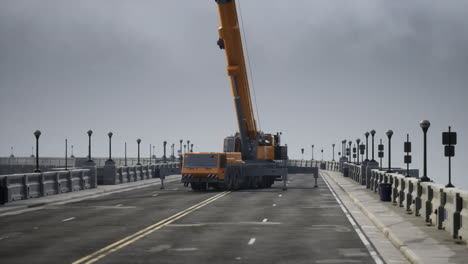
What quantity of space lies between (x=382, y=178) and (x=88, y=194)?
693 inches

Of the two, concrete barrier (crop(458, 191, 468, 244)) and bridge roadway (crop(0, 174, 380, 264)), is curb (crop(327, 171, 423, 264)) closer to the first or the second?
bridge roadway (crop(0, 174, 380, 264))

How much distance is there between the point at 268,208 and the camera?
38656mm

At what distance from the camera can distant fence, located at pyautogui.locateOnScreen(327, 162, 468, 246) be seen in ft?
74.5

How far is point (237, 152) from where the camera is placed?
5862cm

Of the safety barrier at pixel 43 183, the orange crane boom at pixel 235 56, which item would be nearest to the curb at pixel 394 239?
the safety barrier at pixel 43 183

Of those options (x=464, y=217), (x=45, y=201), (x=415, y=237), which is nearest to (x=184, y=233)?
(x=415, y=237)

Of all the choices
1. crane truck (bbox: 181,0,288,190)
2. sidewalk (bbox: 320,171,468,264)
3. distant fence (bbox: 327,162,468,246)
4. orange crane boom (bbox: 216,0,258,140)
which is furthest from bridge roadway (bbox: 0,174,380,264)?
orange crane boom (bbox: 216,0,258,140)

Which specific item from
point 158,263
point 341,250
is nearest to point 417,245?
point 341,250

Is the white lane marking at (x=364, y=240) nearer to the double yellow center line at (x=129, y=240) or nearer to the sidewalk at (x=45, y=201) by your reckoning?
the double yellow center line at (x=129, y=240)

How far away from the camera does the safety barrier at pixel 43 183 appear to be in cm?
4294

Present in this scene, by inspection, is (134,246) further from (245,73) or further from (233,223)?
(245,73)

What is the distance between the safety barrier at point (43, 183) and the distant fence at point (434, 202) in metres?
19.1

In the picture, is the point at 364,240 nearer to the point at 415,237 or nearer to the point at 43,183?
the point at 415,237

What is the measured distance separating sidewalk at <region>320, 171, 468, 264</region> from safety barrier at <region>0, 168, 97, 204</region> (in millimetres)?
18381
